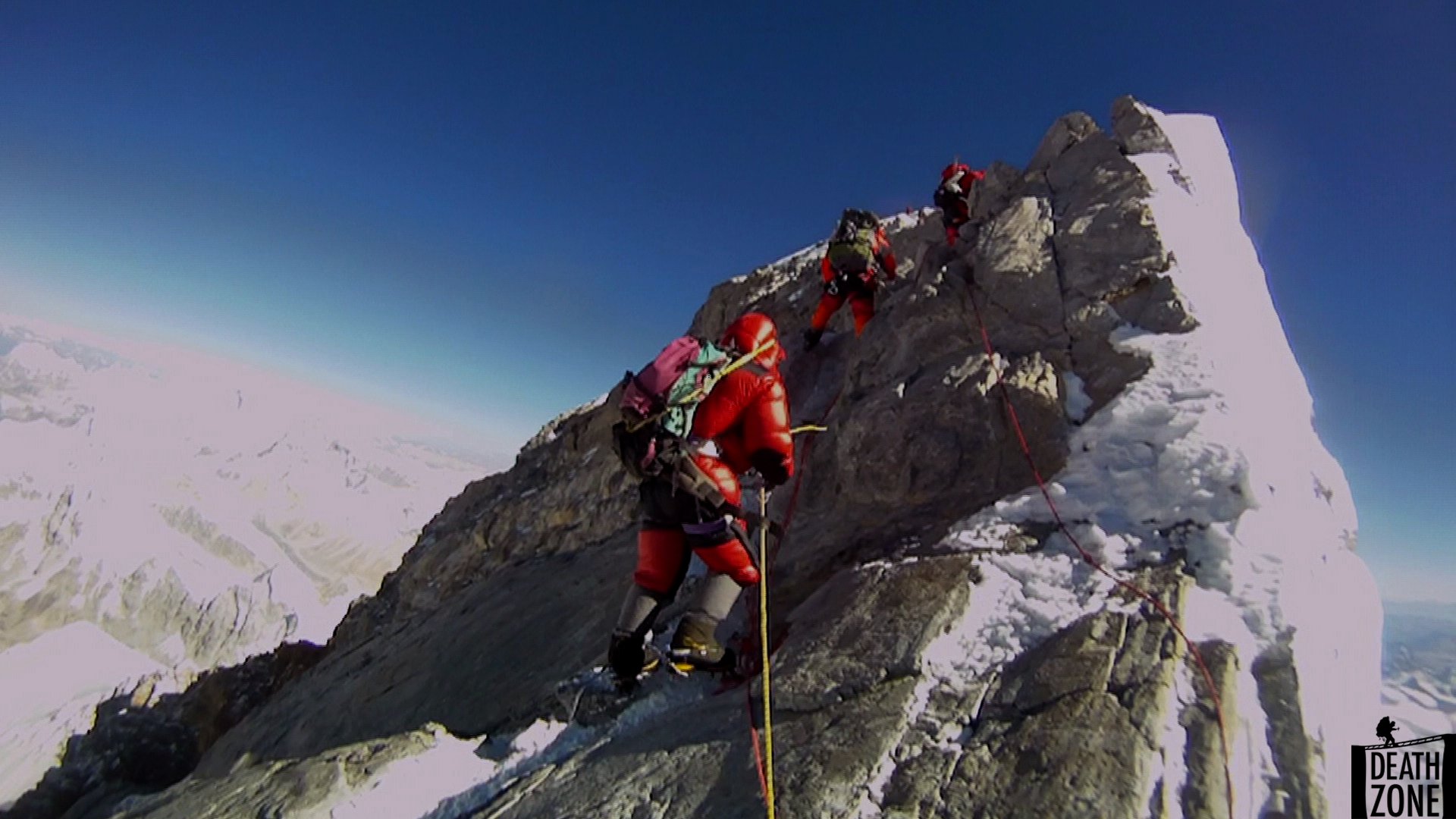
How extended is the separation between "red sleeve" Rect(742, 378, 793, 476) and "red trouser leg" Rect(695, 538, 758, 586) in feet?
3.39

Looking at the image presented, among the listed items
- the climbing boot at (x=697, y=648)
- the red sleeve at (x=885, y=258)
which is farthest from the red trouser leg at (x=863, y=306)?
the climbing boot at (x=697, y=648)

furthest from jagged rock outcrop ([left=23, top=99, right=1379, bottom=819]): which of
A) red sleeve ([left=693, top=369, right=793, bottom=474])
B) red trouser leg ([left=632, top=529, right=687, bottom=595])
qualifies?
red sleeve ([left=693, top=369, right=793, bottom=474])

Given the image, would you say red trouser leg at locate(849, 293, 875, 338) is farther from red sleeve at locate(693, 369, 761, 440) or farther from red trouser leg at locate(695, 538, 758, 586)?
red trouser leg at locate(695, 538, 758, 586)

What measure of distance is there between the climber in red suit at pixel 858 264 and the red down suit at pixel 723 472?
20.1ft

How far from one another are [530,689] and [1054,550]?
675 centimetres

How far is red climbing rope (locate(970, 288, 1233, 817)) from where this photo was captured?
4.48 metres

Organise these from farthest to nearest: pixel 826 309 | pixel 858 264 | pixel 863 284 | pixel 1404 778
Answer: pixel 826 309
pixel 863 284
pixel 858 264
pixel 1404 778

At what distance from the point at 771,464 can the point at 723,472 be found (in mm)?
550

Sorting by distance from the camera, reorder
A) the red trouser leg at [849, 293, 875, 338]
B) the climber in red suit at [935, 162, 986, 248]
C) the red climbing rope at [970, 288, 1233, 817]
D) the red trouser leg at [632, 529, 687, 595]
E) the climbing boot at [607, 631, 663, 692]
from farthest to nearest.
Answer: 1. the climber in red suit at [935, 162, 986, 248]
2. the red trouser leg at [849, 293, 875, 338]
3. the red trouser leg at [632, 529, 687, 595]
4. the climbing boot at [607, 631, 663, 692]
5. the red climbing rope at [970, 288, 1233, 817]

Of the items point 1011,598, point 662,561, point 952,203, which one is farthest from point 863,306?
point 1011,598

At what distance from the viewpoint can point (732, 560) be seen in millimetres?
7047

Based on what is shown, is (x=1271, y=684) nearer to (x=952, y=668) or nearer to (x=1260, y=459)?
(x=952, y=668)

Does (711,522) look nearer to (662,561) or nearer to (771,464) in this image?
(662,561)

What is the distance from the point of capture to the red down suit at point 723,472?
704cm
